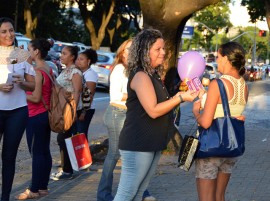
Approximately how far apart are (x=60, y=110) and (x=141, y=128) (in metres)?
2.49

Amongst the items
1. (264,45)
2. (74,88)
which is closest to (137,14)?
(74,88)

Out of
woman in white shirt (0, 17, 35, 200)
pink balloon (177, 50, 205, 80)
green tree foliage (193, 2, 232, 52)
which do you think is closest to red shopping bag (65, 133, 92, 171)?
woman in white shirt (0, 17, 35, 200)

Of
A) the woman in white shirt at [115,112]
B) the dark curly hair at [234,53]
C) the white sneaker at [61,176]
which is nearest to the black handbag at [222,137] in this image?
the dark curly hair at [234,53]

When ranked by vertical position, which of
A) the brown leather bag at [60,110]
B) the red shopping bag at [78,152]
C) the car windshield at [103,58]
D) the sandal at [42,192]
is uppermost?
the brown leather bag at [60,110]

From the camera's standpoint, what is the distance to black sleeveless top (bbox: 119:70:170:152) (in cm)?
470

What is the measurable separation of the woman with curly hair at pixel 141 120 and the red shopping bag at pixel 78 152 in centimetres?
251

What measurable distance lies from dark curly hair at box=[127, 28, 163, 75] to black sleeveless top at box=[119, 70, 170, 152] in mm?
70

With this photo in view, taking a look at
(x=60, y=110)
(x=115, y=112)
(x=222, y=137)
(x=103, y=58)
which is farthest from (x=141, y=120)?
(x=103, y=58)

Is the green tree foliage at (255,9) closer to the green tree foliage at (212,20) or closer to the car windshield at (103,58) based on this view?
the car windshield at (103,58)

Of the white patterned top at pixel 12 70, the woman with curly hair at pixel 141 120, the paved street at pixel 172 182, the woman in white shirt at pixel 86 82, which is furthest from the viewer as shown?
the woman in white shirt at pixel 86 82

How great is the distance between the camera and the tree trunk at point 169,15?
9.69 metres

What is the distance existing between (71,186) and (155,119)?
11.2ft

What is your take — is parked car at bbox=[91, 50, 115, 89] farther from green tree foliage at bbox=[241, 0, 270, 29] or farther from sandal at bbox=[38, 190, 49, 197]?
sandal at bbox=[38, 190, 49, 197]

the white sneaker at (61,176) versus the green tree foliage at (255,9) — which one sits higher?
the green tree foliage at (255,9)
